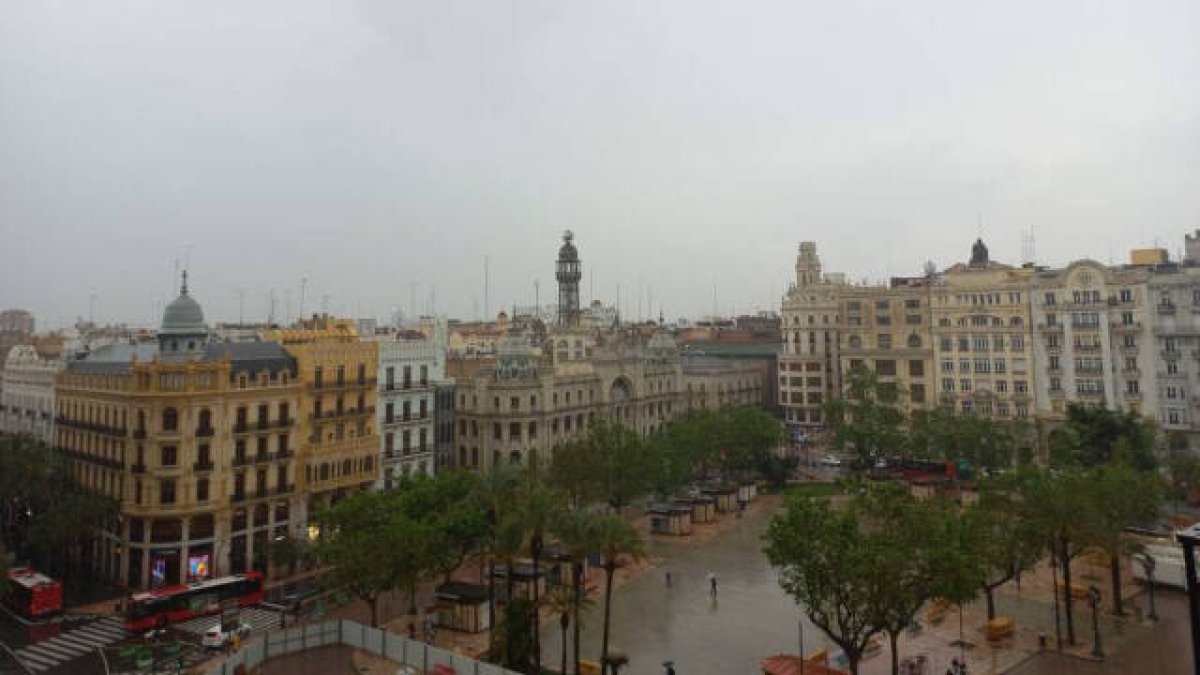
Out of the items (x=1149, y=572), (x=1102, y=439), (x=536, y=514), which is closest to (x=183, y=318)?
(x=536, y=514)

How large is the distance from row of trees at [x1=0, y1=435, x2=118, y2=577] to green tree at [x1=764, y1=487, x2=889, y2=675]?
54.7 meters

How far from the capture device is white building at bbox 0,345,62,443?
7746 centimetres

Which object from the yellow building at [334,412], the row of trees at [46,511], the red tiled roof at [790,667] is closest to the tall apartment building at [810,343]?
the yellow building at [334,412]

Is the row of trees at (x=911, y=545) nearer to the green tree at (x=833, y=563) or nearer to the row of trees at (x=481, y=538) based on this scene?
the green tree at (x=833, y=563)

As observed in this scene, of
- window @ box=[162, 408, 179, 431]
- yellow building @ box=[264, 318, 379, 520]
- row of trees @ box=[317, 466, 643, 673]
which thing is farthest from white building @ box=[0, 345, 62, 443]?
row of trees @ box=[317, 466, 643, 673]

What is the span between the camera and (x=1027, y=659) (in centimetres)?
4434

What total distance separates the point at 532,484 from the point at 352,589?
13.2m

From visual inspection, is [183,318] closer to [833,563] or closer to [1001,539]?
[833,563]

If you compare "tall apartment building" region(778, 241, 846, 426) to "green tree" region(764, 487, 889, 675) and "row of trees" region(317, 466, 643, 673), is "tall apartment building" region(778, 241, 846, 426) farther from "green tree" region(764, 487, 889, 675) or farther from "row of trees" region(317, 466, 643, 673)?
"green tree" region(764, 487, 889, 675)

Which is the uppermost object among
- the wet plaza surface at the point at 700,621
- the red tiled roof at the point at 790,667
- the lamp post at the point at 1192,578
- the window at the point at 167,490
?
the lamp post at the point at 1192,578

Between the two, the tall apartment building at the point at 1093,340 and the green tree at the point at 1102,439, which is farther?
the tall apartment building at the point at 1093,340

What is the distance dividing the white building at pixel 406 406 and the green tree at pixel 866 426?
50.6 m

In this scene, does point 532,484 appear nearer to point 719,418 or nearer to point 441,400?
point 441,400

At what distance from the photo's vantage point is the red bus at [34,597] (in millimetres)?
54094
